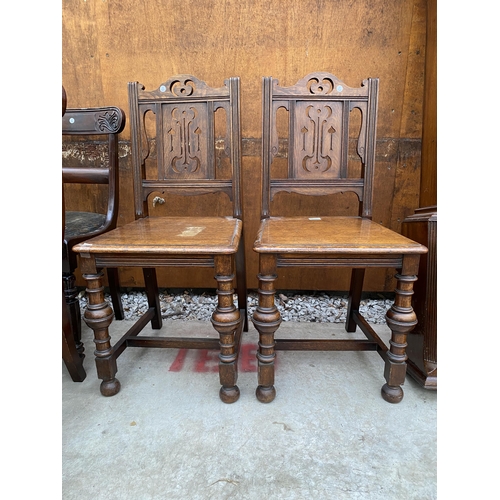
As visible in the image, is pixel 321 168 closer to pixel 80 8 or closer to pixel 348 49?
pixel 348 49

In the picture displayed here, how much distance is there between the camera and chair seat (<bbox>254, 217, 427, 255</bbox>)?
1.04 metres

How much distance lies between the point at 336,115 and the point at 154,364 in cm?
147

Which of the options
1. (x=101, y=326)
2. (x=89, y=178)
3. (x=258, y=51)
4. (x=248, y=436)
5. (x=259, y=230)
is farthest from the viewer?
(x=258, y=51)

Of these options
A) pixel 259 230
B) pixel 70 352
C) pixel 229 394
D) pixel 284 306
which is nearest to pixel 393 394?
pixel 229 394


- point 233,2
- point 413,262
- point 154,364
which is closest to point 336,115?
point 413,262

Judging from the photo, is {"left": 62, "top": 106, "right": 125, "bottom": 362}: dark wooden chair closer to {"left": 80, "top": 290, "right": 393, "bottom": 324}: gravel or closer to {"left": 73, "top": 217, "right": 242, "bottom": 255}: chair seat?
{"left": 73, "top": 217, "right": 242, "bottom": 255}: chair seat

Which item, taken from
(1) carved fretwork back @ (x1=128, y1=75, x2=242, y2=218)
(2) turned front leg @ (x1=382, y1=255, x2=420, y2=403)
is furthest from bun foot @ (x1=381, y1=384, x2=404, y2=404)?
(1) carved fretwork back @ (x1=128, y1=75, x2=242, y2=218)

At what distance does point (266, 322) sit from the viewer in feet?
Result: 3.67

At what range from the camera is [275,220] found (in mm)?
1483

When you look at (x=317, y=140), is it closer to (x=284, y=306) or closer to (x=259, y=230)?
(x=259, y=230)

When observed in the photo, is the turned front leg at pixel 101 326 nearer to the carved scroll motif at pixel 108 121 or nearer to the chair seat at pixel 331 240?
the chair seat at pixel 331 240

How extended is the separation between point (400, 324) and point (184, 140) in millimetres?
1263

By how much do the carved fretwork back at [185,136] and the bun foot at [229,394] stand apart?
77cm

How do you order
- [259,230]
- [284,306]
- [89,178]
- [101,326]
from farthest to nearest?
[284,306], [89,178], [259,230], [101,326]
